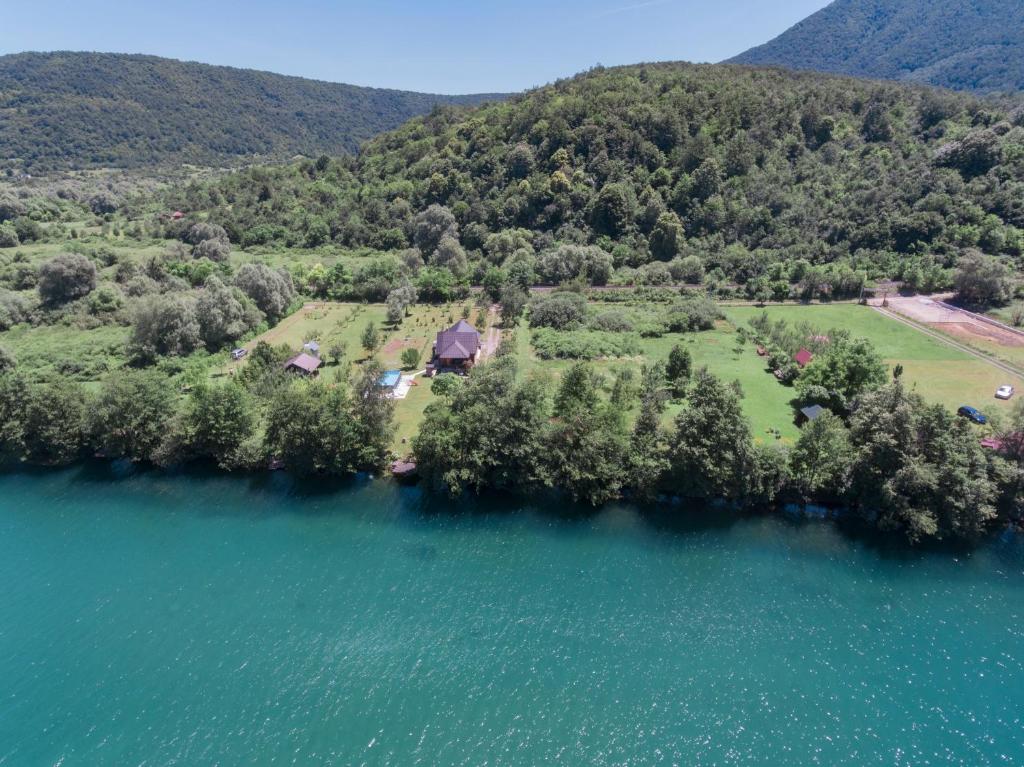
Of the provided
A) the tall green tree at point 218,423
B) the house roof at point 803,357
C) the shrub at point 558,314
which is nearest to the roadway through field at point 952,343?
the house roof at point 803,357

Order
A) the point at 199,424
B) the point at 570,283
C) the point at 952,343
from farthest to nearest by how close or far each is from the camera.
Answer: the point at 570,283 < the point at 952,343 < the point at 199,424

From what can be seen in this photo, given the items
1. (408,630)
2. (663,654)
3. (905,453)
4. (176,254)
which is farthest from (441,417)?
(176,254)

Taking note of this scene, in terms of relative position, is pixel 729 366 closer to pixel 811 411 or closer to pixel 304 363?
pixel 811 411

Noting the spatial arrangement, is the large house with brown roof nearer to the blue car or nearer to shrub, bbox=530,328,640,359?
shrub, bbox=530,328,640,359

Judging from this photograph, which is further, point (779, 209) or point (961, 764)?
point (779, 209)

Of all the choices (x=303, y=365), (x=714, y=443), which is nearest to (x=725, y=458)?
(x=714, y=443)

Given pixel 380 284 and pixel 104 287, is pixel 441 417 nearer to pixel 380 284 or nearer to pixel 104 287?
pixel 380 284

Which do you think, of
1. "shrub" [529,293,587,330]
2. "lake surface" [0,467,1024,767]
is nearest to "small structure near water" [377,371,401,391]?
"lake surface" [0,467,1024,767]
